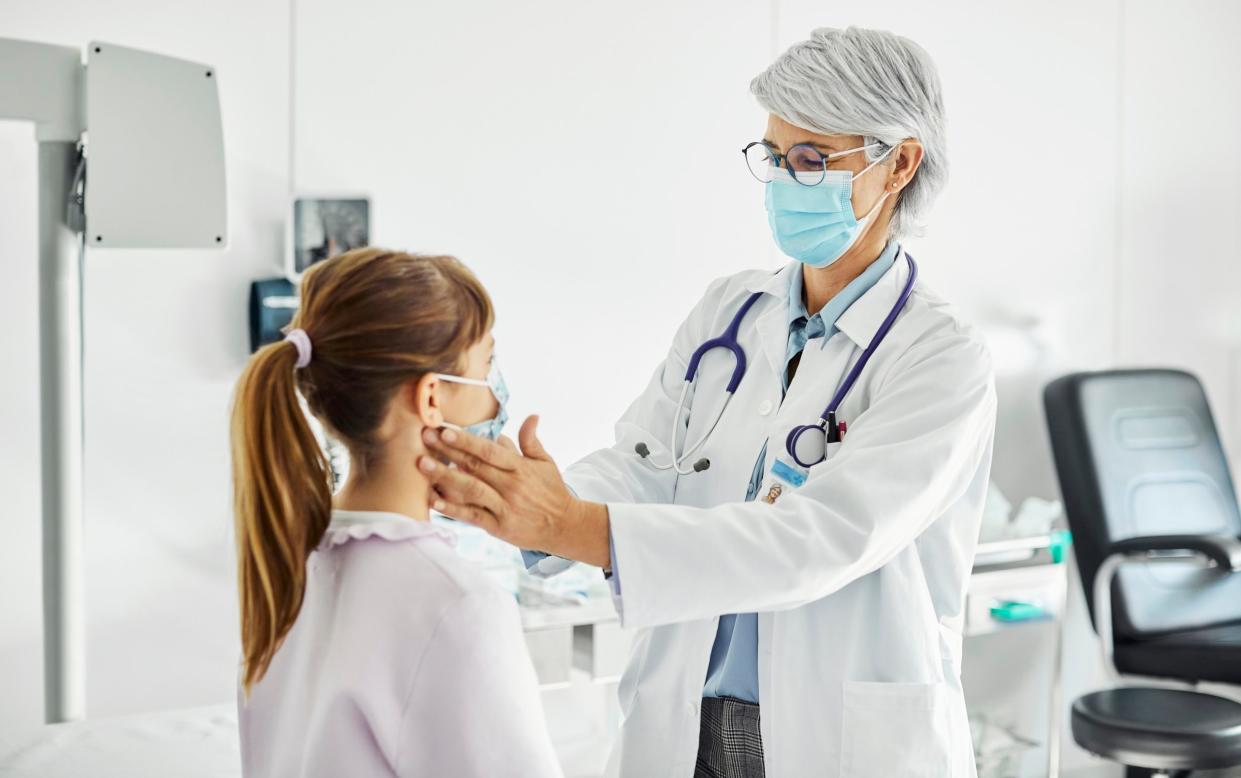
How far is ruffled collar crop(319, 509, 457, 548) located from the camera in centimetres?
113

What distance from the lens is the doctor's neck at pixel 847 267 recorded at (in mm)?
1664

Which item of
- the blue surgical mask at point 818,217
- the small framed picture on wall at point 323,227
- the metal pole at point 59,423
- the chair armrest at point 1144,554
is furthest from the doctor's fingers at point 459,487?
the chair armrest at point 1144,554

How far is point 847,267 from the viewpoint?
65.6 inches

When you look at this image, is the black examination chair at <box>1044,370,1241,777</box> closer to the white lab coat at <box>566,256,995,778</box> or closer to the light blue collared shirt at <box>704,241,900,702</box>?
the white lab coat at <box>566,256,995,778</box>

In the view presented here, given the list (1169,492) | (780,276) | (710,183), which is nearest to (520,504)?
(780,276)

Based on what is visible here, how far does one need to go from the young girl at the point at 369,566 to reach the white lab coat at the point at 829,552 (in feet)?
0.75

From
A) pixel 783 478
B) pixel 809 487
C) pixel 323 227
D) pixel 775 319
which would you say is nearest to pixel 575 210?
pixel 323 227

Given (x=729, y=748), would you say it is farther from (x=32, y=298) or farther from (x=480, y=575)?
(x=32, y=298)

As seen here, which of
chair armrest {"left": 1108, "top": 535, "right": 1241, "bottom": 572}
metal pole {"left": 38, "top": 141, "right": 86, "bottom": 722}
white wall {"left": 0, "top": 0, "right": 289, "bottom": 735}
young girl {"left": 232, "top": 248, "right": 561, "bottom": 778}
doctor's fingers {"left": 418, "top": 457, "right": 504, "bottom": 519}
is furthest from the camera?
chair armrest {"left": 1108, "top": 535, "right": 1241, "bottom": 572}

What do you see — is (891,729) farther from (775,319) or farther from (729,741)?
(775,319)

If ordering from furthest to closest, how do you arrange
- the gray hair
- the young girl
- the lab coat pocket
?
the gray hair
the lab coat pocket
the young girl

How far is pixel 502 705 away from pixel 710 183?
203 cm

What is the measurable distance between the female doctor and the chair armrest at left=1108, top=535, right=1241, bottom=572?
137 centimetres

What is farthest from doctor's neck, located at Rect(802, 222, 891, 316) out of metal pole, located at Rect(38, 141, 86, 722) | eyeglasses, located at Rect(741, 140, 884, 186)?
metal pole, located at Rect(38, 141, 86, 722)
